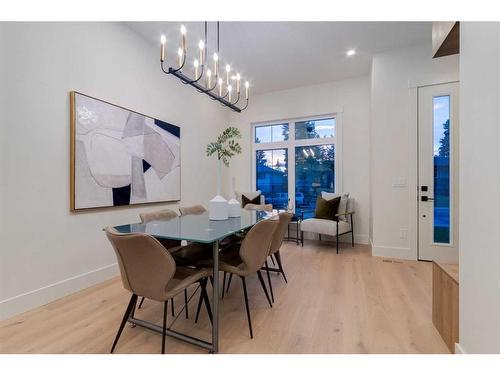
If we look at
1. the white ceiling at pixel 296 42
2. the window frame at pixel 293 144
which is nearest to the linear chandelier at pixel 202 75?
the white ceiling at pixel 296 42

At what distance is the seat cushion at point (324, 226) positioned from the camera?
3695 millimetres

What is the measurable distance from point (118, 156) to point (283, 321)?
→ 2450 mm

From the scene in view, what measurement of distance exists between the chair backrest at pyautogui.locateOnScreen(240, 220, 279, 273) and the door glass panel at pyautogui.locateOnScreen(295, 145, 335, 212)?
10.0ft

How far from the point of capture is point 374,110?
3.51m

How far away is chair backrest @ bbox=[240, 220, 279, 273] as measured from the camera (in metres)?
1.69

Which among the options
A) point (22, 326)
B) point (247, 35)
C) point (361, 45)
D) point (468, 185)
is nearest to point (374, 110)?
point (361, 45)

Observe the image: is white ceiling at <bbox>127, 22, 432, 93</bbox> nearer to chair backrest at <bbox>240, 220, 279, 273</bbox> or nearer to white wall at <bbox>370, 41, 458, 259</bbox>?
white wall at <bbox>370, 41, 458, 259</bbox>

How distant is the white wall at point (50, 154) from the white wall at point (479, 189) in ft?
10.2

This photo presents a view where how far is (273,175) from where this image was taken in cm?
510

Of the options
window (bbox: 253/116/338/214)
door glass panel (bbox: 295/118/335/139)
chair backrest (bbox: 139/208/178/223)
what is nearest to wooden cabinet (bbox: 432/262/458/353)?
chair backrest (bbox: 139/208/178/223)
